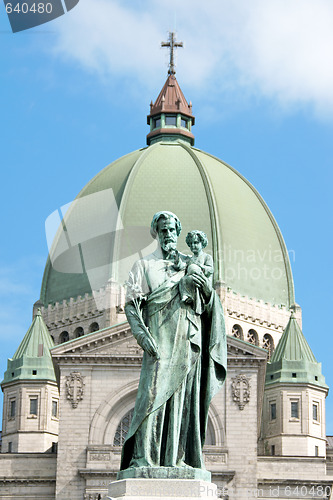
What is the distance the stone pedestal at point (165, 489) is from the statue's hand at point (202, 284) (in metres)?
1.99

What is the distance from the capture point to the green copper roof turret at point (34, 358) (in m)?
88.6

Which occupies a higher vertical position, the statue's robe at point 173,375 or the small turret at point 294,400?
the small turret at point 294,400

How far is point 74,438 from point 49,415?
18.0 meters

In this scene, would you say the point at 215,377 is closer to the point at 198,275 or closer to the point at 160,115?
the point at 198,275

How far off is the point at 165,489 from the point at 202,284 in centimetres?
217

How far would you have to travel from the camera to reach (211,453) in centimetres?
7000

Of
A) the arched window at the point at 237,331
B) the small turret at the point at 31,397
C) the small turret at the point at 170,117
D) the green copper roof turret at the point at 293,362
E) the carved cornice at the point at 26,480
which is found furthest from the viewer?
the small turret at the point at 170,117

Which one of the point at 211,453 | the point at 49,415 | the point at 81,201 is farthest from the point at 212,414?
the point at 81,201

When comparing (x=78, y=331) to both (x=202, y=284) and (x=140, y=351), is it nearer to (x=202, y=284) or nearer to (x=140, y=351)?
(x=140, y=351)

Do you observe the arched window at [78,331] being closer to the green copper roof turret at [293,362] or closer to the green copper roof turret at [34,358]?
the green copper roof turret at [34,358]

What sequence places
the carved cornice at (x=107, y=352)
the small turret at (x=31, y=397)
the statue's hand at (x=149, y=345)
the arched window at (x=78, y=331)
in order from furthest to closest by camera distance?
the arched window at (x=78, y=331) < the small turret at (x=31, y=397) < the carved cornice at (x=107, y=352) < the statue's hand at (x=149, y=345)

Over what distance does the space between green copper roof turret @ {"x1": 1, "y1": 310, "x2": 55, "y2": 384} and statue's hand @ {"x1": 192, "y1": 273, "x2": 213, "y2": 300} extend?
76301 millimetres

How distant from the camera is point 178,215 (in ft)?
316

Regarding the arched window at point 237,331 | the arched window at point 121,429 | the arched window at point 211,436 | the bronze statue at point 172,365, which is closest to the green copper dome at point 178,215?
the arched window at point 237,331
